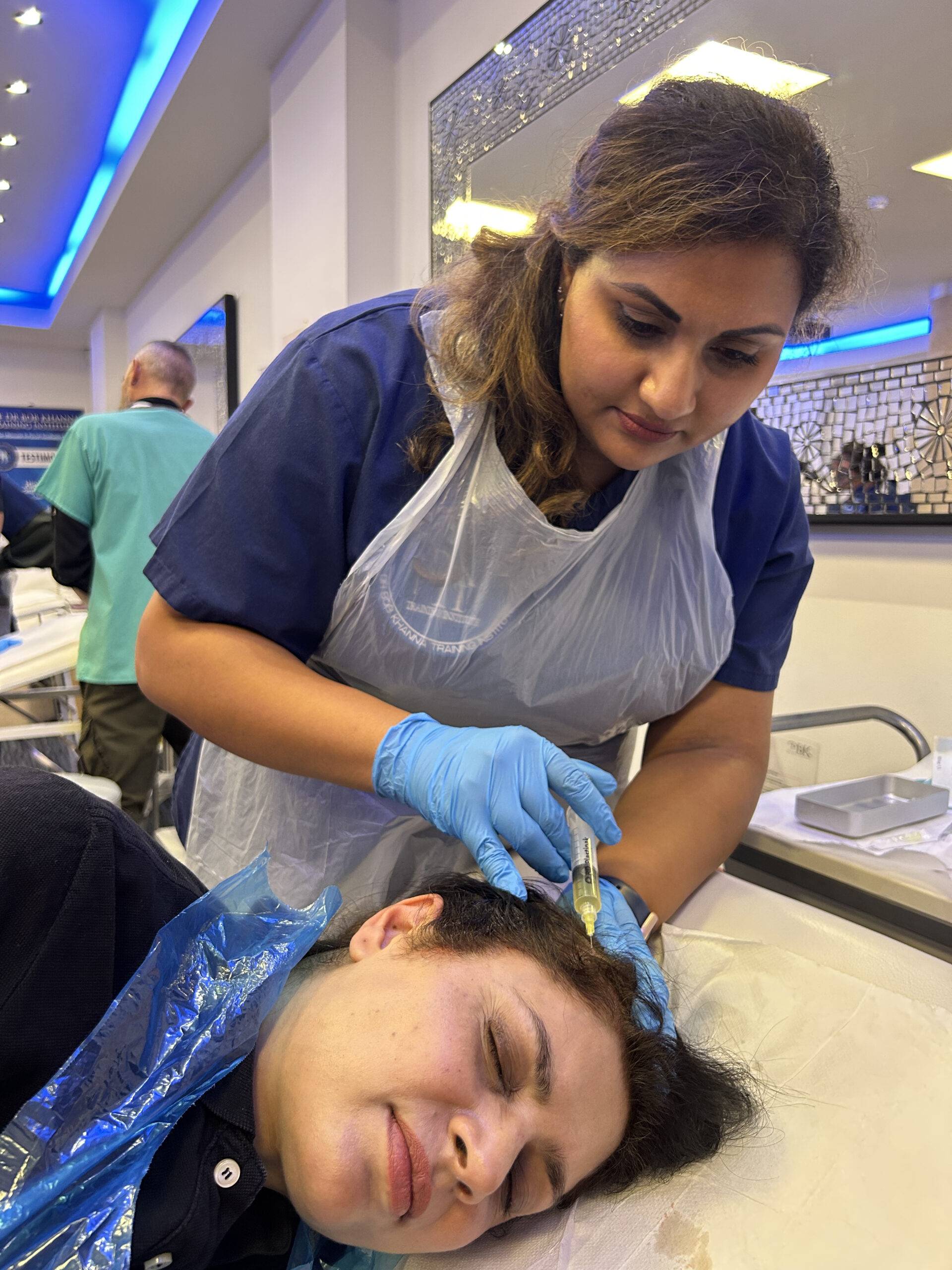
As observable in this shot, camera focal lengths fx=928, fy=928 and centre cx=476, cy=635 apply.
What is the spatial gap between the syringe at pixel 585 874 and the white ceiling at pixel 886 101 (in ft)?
3.39

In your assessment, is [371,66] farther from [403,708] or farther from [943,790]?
[943,790]

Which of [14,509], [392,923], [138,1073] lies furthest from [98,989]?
[14,509]

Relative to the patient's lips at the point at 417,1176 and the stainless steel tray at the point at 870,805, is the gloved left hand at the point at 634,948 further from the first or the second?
the stainless steel tray at the point at 870,805

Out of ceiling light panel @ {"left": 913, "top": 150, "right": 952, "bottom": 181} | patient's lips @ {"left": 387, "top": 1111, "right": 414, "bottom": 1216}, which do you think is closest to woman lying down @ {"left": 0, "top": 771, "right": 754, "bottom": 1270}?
patient's lips @ {"left": 387, "top": 1111, "right": 414, "bottom": 1216}

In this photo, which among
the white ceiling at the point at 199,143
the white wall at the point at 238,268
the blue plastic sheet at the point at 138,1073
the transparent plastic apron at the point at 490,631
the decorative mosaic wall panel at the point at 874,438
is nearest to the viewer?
the blue plastic sheet at the point at 138,1073

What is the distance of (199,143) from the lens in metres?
4.11

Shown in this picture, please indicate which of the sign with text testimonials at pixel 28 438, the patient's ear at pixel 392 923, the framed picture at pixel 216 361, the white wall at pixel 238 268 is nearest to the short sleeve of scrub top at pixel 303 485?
the patient's ear at pixel 392 923

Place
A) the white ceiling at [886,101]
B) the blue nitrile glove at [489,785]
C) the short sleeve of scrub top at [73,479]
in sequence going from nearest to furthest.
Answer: the blue nitrile glove at [489,785] < the white ceiling at [886,101] < the short sleeve of scrub top at [73,479]

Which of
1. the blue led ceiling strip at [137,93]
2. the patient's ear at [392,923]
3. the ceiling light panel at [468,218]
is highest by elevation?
the blue led ceiling strip at [137,93]

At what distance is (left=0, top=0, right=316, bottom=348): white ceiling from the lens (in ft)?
10.4

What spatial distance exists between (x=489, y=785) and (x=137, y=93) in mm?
4476

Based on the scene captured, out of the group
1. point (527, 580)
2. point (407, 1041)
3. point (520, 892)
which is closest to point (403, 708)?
point (527, 580)

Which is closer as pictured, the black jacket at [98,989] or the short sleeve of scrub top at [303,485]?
the black jacket at [98,989]

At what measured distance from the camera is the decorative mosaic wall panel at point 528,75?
6.37ft
